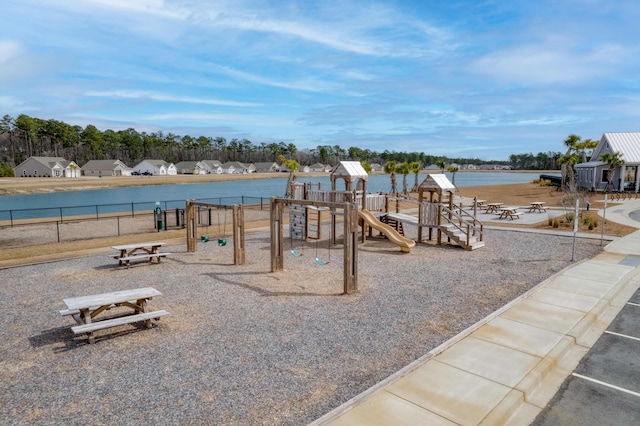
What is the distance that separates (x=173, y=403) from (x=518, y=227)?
23617mm

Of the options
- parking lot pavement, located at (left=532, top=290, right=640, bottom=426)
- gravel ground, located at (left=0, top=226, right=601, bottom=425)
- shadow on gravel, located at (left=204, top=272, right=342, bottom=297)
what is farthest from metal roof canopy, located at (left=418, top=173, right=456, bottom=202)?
parking lot pavement, located at (left=532, top=290, right=640, bottom=426)

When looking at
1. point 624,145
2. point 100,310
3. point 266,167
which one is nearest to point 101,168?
point 266,167

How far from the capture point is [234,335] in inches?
347

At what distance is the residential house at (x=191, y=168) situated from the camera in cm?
15862

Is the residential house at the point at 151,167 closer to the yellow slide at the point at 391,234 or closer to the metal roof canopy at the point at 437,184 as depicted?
the yellow slide at the point at 391,234

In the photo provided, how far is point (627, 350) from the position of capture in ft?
26.5

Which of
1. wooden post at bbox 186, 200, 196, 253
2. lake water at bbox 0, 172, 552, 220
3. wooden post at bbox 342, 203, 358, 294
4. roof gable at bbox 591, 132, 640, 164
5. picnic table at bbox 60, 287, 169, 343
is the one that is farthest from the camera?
roof gable at bbox 591, 132, 640, 164

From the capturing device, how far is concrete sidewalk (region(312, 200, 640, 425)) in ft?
18.8

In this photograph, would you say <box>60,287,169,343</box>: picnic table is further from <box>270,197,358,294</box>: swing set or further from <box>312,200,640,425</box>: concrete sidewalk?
<box>312,200,640,425</box>: concrete sidewalk

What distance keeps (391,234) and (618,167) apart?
43333 mm

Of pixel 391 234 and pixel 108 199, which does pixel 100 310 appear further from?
pixel 108 199

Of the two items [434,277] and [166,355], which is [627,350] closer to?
[434,277]

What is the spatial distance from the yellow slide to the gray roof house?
4138 centimetres

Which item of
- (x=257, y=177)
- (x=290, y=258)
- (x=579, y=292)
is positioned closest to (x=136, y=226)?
(x=290, y=258)
